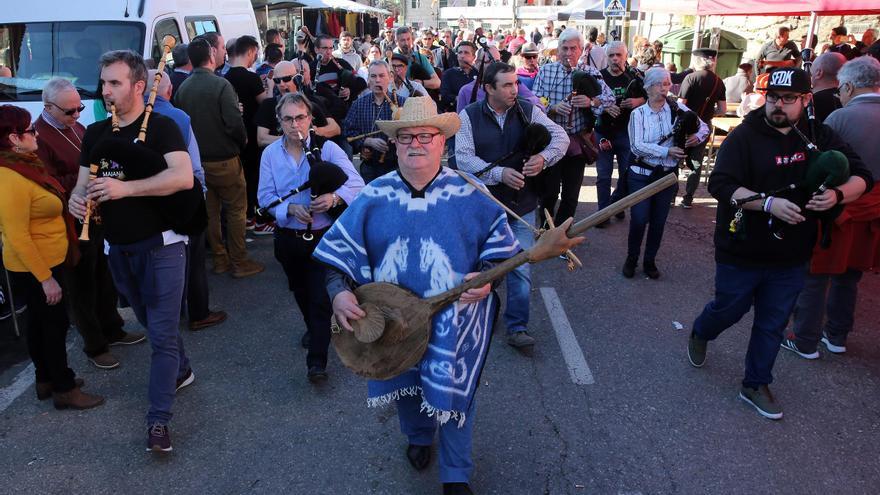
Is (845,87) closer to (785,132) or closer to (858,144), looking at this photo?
(858,144)

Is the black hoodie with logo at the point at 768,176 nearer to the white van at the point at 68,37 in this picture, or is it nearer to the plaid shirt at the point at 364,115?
the plaid shirt at the point at 364,115

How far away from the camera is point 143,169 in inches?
126

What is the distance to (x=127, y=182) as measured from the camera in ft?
10.3

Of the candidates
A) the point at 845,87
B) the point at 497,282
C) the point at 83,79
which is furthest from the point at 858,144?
the point at 83,79

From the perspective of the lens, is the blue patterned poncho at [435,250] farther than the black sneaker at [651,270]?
No

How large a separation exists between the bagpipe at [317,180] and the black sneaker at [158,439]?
1.43 meters

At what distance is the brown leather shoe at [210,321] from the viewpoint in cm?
501

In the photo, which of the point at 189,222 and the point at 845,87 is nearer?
the point at 189,222

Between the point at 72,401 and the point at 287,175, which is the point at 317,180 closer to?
the point at 287,175

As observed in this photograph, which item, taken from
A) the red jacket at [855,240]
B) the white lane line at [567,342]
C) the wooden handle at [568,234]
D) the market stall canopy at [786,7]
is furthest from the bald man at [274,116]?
the market stall canopy at [786,7]

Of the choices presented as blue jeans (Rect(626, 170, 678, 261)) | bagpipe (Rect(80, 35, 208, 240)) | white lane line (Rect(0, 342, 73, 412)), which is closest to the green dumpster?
blue jeans (Rect(626, 170, 678, 261))

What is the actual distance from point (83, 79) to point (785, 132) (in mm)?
6397

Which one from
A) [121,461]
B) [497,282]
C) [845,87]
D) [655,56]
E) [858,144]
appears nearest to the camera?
[497,282]

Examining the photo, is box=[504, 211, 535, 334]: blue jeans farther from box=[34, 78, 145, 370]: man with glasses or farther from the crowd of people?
box=[34, 78, 145, 370]: man with glasses
